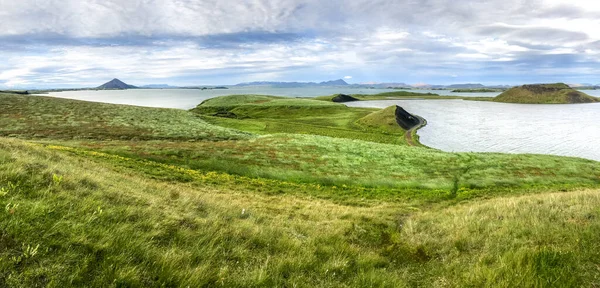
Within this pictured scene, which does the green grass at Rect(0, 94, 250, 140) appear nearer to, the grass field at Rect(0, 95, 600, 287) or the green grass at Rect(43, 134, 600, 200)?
the green grass at Rect(43, 134, 600, 200)

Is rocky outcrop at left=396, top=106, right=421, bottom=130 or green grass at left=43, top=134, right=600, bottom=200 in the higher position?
rocky outcrop at left=396, top=106, right=421, bottom=130

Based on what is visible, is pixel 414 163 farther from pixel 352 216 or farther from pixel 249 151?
pixel 352 216

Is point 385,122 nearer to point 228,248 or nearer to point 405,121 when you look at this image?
point 405,121

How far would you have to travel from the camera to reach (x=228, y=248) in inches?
304

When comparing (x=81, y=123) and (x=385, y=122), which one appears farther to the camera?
(x=385, y=122)

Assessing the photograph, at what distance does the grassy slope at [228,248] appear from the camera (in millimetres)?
5562

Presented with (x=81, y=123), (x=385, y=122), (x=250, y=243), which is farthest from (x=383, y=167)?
(x=385, y=122)

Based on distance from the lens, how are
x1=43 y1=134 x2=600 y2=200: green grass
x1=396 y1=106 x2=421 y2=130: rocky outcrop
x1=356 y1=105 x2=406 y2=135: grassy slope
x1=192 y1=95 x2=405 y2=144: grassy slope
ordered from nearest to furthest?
1. x1=43 y1=134 x2=600 y2=200: green grass
2. x1=192 y1=95 x2=405 y2=144: grassy slope
3. x1=356 y1=105 x2=406 y2=135: grassy slope
4. x1=396 y1=106 x2=421 y2=130: rocky outcrop

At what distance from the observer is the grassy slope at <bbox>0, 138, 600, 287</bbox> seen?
5.56 meters

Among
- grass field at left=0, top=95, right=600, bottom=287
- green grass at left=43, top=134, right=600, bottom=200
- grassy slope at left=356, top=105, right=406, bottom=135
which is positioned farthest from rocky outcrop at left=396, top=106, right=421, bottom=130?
grass field at left=0, top=95, right=600, bottom=287

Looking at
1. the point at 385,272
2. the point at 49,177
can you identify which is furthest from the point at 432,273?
Answer: the point at 49,177

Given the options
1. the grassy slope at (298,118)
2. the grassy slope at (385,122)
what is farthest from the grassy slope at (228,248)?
the grassy slope at (385,122)

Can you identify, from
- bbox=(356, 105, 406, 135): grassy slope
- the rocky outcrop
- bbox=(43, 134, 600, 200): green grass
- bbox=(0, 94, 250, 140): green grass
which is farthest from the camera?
the rocky outcrop

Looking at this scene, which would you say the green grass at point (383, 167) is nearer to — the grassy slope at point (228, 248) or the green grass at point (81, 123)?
the green grass at point (81, 123)
